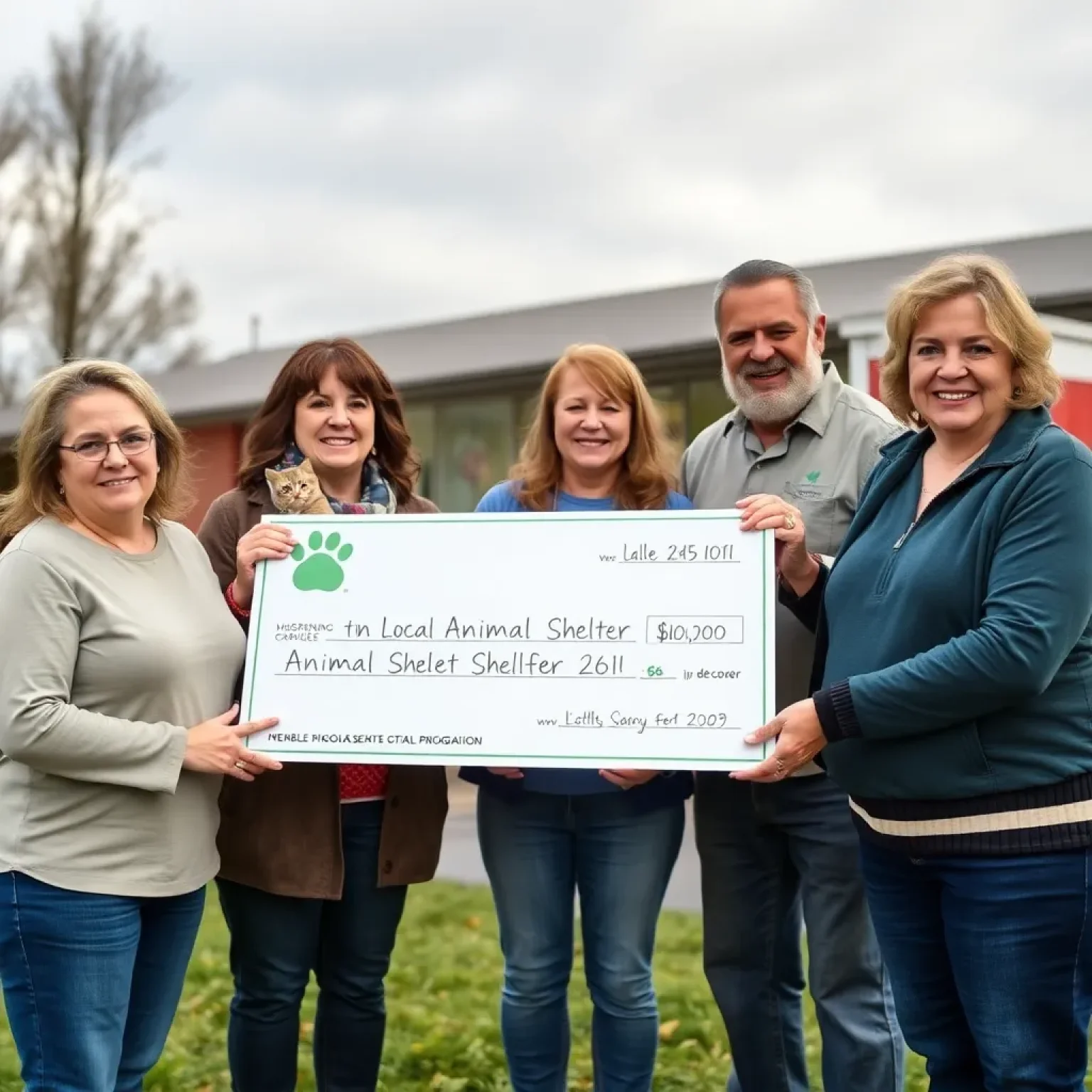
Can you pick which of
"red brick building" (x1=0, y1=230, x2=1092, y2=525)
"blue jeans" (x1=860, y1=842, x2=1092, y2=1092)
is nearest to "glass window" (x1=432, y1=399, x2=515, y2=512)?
"red brick building" (x1=0, y1=230, x2=1092, y2=525)

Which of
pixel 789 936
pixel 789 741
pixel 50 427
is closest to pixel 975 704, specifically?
pixel 789 741

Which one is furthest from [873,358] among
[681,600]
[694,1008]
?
[681,600]

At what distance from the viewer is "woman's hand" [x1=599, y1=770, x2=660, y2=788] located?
11.5 feet

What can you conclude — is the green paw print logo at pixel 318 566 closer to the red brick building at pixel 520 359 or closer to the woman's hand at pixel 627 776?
the woman's hand at pixel 627 776

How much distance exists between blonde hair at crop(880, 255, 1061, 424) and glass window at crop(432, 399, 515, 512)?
12.5 metres

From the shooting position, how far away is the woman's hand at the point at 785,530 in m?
3.37

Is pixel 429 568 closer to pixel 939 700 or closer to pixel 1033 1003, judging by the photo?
pixel 939 700

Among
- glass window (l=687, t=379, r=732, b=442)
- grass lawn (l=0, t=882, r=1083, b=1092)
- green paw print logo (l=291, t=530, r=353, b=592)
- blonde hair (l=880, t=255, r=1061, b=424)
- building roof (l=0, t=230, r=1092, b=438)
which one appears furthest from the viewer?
glass window (l=687, t=379, r=732, b=442)

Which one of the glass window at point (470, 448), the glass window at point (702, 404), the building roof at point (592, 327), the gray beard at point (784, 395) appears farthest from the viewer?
the glass window at point (470, 448)

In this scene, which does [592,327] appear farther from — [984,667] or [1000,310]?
[984,667]

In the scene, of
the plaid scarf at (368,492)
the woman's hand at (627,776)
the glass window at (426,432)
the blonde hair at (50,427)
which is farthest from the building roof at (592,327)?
the blonde hair at (50,427)

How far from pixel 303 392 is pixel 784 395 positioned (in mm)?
1372

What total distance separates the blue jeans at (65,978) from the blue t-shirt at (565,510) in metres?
1.12

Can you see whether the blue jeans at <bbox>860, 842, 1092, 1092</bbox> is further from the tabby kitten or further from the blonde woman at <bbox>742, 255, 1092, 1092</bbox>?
the tabby kitten
